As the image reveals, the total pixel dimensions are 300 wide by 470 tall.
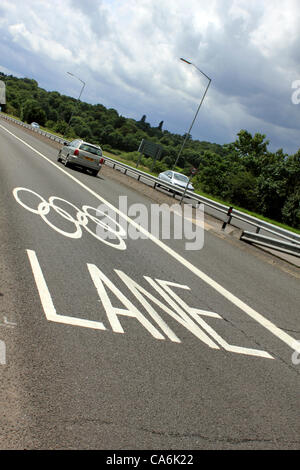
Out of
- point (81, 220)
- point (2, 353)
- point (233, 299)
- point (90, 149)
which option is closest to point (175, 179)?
point (90, 149)

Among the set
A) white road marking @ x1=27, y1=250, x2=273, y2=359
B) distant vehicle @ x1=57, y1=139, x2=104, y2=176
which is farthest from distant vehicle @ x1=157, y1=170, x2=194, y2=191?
white road marking @ x1=27, y1=250, x2=273, y2=359

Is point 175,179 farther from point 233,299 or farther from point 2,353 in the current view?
point 2,353

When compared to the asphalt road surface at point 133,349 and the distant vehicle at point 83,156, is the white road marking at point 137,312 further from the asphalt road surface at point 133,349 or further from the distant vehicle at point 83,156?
the distant vehicle at point 83,156

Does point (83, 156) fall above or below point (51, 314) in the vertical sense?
above

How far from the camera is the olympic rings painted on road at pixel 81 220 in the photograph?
→ 8320 mm

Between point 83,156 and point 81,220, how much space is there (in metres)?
13.6

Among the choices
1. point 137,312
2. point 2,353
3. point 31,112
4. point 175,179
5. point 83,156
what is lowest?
point 2,353

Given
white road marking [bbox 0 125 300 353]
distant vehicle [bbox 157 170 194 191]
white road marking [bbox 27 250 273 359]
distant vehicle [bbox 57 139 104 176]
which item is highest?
distant vehicle [bbox 157 170 194 191]

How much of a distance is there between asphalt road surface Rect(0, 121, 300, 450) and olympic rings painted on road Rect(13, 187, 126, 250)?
132 mm

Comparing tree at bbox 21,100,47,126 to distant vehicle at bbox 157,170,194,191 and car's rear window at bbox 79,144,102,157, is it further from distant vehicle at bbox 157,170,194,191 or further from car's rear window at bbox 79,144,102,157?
car's rear window at bbox 79,144,102,157

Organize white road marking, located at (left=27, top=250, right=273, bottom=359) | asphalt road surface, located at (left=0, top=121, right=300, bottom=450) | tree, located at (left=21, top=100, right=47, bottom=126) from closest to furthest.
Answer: asphalt road surface, located at (left=0, top=121, right=300, bottom=450)
white road marking, located at (left=27, top=250, right=273, bottom=359)
tree, located at (left=21, top=100, right=47, bottom=126)

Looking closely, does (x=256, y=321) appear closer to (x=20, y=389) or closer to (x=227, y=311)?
(x=227, y=311)

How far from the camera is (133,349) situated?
4.12 meters

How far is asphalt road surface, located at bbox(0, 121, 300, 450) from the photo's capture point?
2.96 m
